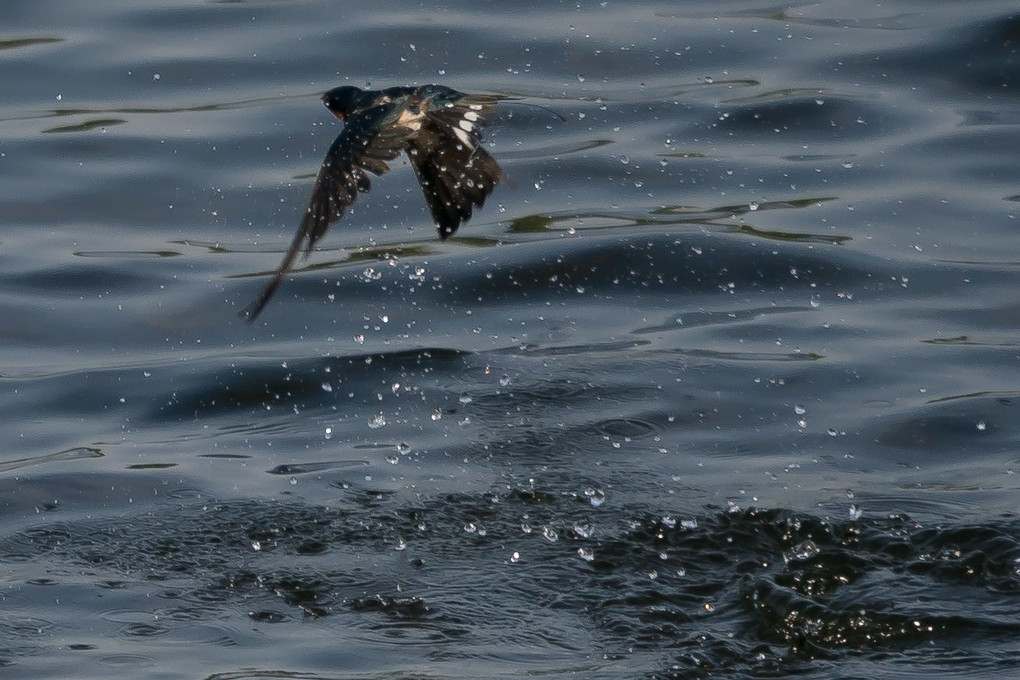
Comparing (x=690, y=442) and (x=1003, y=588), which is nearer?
(x=1003, y=588)

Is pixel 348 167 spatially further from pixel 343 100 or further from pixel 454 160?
pixel 343 100

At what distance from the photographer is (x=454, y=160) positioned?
5879 millimetres

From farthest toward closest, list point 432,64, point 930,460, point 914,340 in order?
point 432,64, point 914,340, point 930,460

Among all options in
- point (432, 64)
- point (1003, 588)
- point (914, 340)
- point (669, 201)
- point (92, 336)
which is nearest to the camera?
point (1003, 588)

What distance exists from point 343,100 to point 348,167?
978 mm

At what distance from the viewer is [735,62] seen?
10.5 meters

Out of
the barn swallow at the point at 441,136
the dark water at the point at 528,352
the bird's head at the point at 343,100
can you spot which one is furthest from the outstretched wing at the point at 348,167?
the dark water at the point at 528,352

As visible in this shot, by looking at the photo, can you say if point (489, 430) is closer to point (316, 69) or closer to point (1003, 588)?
point (1003, 588)

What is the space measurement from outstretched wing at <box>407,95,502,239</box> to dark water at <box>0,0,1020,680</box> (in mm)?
924

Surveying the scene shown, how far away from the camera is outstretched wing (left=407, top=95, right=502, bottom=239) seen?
19.1 feet

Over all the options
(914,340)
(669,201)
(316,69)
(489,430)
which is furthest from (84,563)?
(316,69)

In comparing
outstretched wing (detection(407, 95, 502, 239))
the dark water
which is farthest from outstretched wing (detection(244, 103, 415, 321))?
the dark water

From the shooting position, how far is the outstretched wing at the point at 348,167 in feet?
15.7

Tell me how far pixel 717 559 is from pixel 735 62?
5.47m
